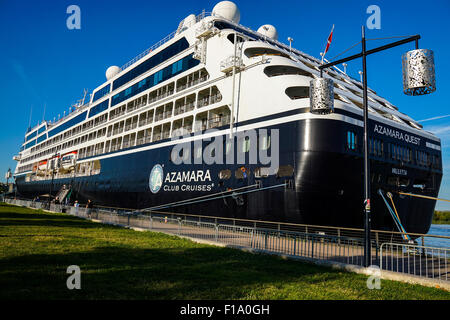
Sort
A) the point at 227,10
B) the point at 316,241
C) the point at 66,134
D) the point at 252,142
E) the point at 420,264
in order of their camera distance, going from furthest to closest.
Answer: the point at 66,134, the point at 227,10, the point at 252,142, the point at 316,241, the point at 420,264

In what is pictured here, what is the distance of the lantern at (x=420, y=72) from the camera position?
665 centimetres

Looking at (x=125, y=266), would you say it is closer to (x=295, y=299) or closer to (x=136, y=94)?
(x=295, y=299)

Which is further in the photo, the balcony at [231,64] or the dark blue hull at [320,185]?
the balcony at [231,64]

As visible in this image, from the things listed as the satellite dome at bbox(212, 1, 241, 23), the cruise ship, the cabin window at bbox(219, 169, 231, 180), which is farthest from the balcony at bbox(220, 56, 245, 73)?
the satellite dome at bbox(212, 1, 241, 23)

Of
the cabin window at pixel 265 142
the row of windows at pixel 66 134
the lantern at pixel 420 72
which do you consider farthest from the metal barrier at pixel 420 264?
the row of windows at pixel 66 134

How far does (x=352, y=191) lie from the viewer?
14758mm

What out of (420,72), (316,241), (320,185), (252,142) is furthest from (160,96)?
(420,72)

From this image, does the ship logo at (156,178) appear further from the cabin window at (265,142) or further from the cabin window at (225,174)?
the cabin window at (265,142)

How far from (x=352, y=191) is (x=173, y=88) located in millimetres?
17654

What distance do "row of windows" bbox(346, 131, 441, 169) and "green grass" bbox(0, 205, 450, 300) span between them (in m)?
8.18

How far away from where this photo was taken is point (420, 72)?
263 inches

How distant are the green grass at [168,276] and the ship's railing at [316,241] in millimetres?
1423

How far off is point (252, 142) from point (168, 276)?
1128cm

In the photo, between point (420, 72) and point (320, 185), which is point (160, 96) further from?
point (420, 72)
